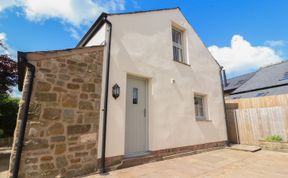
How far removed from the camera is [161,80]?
5.49m

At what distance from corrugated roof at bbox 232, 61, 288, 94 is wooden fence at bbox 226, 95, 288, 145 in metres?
6.81

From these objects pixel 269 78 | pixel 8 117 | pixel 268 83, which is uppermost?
pixel 269 78

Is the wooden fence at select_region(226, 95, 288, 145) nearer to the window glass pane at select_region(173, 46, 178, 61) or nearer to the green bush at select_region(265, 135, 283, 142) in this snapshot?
the green bush at select_region(265, 135, 283, 142)

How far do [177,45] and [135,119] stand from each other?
3956 millimetres

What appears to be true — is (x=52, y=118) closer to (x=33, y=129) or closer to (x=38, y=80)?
(x=33, y=129)

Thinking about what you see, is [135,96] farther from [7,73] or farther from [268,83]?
[268,83]

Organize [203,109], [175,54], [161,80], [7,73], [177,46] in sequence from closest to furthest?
[161,80] → [7,73] → [175,54] → [177,46] → [203,109]

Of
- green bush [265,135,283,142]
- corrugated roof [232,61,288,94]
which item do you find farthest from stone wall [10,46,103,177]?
corrugated roof [232,61,288,94]

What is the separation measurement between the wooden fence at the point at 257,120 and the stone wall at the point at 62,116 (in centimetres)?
729

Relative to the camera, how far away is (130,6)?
6250 millimetres

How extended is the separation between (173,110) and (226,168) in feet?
7.49

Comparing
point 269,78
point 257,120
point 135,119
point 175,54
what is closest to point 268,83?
point 269,78

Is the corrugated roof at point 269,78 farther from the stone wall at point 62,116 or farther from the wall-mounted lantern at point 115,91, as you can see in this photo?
the stone wall at point 62,116

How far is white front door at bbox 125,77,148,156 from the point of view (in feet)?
15.1
